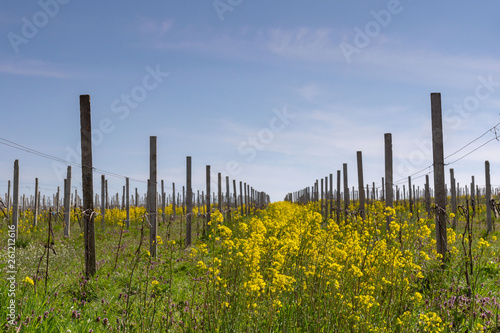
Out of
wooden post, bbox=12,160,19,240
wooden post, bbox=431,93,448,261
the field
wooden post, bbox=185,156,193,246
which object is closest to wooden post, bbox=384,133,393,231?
wooden post, bbox=431,93,448,261

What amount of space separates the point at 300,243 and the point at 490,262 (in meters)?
5.16

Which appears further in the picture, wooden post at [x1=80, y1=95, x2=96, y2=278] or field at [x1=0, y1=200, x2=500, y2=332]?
wooden post at [x1=80, y1=95, x2=96, y2=278]

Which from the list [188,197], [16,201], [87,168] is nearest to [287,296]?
[87,168]

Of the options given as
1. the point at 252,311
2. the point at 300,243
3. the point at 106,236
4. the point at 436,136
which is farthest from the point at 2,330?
the point at 106,236

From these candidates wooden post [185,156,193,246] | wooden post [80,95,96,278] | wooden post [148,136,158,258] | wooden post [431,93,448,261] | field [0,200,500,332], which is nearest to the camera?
field [0,200,500,332]

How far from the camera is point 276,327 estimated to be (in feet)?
14.3

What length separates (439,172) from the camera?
7.85m

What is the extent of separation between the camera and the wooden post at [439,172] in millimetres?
7691

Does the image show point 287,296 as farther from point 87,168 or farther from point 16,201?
point 16,201

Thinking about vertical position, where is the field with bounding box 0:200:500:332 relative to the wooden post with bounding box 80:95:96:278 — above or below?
below

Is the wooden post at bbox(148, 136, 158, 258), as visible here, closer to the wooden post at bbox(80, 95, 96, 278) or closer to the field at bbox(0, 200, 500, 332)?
the wooden post at bbox(80, 95, 96, 278)

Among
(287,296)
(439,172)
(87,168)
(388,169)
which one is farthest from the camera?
(388,169)

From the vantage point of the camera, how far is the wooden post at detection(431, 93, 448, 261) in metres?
7.69

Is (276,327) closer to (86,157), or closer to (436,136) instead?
(86,157)
